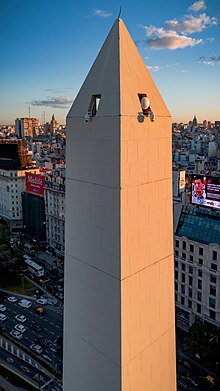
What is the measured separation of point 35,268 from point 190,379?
73.9 feet

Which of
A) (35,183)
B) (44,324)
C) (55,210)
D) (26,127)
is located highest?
(26,127)

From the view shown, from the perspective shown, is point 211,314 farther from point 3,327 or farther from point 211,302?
point 3,327

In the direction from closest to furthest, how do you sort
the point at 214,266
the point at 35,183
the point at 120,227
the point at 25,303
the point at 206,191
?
1. the point at 120,227
2. the point at 214,266
3. the point at 25,303
4. the point at 206,191
5. the point at 35,183

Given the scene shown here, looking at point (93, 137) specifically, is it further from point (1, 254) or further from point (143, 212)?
point (1, 254)

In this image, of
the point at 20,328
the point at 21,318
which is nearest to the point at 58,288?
the point at 21,318

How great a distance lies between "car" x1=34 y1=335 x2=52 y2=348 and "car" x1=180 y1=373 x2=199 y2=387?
1046cm

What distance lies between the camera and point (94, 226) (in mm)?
6199

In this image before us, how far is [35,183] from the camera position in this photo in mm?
50562

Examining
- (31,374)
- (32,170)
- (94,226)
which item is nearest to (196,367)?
(31,374)

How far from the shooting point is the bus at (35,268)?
129 ft

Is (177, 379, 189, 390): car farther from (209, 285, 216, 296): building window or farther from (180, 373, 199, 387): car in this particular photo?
(209, 285, 216, 296): building window

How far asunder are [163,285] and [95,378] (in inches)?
84.7

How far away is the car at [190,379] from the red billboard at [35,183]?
32472mm

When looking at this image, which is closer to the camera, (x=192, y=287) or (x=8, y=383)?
(x=8, y=383)
